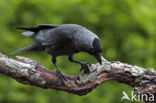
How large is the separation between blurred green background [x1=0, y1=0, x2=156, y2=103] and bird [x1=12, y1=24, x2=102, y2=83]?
3.28ft

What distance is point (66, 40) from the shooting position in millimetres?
3432

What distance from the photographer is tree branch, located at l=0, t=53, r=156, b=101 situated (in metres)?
3.12

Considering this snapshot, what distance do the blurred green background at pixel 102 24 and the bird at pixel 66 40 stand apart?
100 cm

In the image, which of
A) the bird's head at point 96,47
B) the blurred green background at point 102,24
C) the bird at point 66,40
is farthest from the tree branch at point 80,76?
the blurred green background at point 102,24

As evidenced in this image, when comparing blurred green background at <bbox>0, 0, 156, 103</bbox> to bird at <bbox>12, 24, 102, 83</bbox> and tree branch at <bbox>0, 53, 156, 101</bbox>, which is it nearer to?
bird at <bbox>12, 24, 102, 83</bbox>

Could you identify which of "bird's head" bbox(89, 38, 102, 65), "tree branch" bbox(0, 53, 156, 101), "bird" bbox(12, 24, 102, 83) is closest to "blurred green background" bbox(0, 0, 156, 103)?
"bird" bbox(12, 24, 102, 83)

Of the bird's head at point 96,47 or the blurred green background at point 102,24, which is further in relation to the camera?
the blurred green background at point 102,24

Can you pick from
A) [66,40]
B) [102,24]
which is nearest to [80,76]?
[66,40]

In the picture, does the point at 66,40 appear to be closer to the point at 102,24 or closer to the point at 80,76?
the point at 80,76

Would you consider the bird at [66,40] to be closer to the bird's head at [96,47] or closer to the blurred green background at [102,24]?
the bird's head at [96,47]

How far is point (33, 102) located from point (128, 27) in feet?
5.70

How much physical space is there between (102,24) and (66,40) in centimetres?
187

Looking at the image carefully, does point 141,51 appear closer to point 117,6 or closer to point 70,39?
point 117,6

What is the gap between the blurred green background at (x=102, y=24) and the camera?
4814mm
